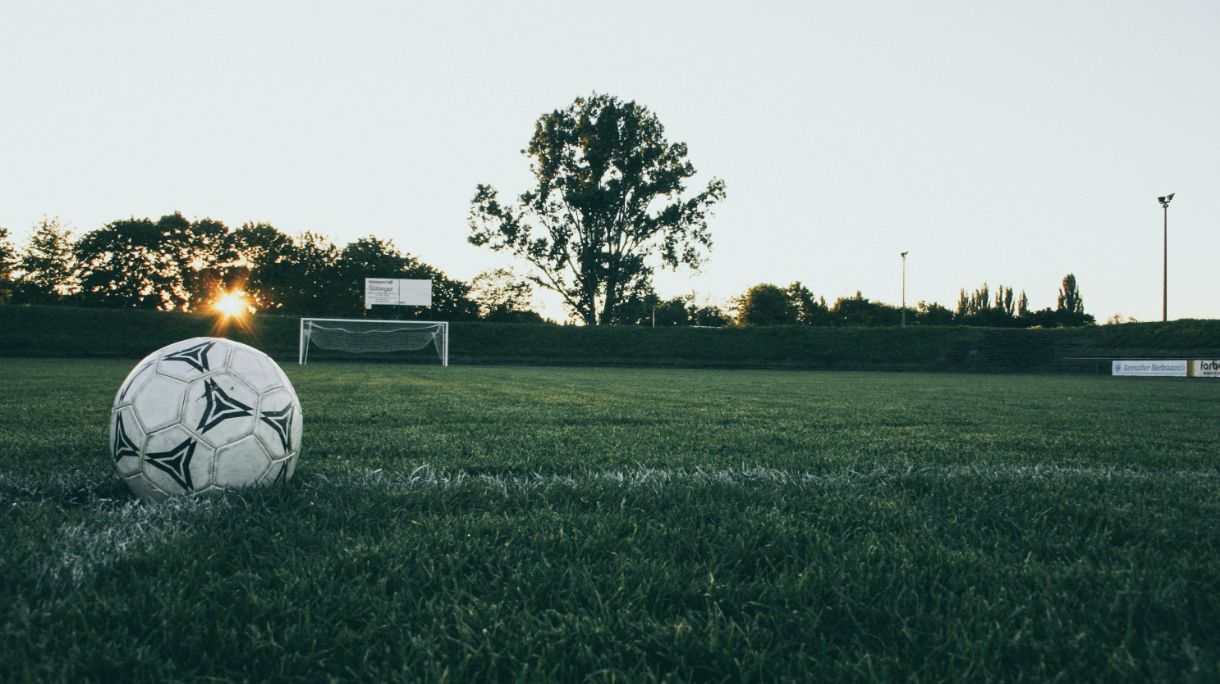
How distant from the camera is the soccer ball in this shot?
7.66 ft

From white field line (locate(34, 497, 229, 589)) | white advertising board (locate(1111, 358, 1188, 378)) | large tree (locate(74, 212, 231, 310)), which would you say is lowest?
white advertising board (locate(1111, 358, 1188, 378))

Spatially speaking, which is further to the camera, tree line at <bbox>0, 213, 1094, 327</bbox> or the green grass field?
tree line at <bbox>0, 213, 1094, 327</bbox>

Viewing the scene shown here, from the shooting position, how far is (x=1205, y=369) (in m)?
21.3

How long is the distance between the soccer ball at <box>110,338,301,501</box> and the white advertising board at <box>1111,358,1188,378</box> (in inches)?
1156

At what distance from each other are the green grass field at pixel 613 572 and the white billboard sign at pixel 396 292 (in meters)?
30.0

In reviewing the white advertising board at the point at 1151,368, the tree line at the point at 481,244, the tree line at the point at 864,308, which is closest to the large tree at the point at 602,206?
the tree line at the point at 481,244

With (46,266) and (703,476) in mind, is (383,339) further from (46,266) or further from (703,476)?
(46,266)

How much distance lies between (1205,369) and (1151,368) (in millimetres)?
1782

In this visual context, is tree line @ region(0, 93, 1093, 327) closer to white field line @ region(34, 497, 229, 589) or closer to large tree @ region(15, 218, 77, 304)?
large tree @ region(15, 218, 77, 304)

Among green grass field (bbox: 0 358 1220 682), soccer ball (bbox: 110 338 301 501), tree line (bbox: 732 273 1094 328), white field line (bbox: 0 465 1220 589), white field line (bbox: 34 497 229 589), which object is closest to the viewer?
green grass field (bbox: 0 358 1220 682)

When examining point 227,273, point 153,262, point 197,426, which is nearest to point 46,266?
point 153,262

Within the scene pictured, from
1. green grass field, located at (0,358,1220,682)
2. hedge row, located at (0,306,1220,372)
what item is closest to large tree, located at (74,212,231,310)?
hedge row, located at (0,306,1220,372)

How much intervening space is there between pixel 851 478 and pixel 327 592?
2478 mm

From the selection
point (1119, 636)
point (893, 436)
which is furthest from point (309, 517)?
point (893, 436)
